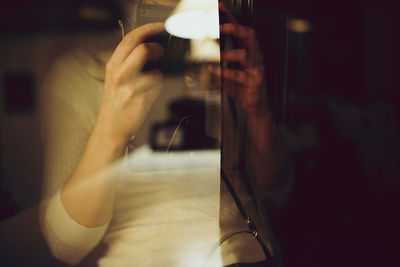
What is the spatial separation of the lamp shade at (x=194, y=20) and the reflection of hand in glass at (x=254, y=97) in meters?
0.02

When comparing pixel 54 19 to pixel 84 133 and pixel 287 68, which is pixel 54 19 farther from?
pixel 287 68

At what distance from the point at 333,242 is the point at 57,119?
0.66 meters

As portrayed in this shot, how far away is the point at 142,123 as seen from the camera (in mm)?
474

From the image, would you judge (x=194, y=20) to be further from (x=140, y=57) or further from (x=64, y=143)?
(x=64, y=143)

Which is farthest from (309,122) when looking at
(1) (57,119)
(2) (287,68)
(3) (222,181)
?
(1) (57,119)

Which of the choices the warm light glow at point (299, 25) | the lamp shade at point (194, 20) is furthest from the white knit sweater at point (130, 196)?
the warm light glow at point (299, 25)

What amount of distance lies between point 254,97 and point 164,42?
0.67ft

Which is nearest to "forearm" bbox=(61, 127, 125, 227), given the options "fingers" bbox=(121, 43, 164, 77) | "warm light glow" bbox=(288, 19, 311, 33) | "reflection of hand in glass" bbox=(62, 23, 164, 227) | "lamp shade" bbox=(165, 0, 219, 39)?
"reflection of hand in glass" bbox=(62, 23, 164, 227)

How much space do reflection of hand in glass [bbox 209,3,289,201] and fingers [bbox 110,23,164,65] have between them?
4.6 inches

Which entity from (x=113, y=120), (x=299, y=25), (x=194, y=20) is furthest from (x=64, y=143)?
(x=299, y=25)

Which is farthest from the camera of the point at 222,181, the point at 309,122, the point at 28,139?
the point at 309,122

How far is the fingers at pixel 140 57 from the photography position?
1.50 ft

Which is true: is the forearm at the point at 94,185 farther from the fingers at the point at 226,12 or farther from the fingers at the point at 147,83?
the fingers at the point at 226,12

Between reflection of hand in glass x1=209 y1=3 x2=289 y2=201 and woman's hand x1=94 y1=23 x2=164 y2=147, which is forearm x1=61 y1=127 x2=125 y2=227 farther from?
reflection of hand in glass x1=209 y1=3 x2=289 y2=201
